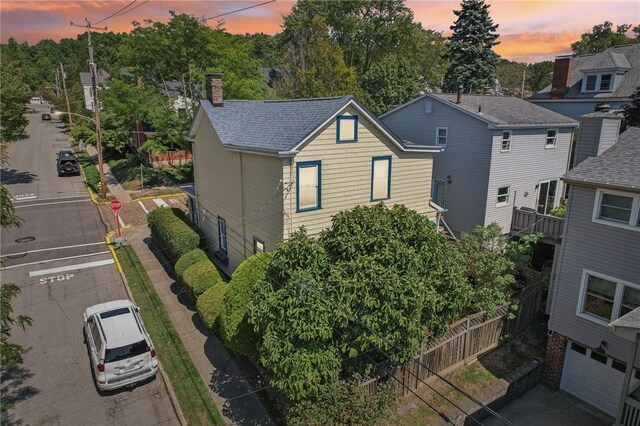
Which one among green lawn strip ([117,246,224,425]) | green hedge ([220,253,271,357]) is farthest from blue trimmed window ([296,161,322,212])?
green lawn strip ([117,246,224,425])

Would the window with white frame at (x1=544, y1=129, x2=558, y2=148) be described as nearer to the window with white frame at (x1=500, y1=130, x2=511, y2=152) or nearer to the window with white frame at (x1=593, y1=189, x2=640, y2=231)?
the window with white frame at (x1=500, y1=130, x2=511, y2=152)

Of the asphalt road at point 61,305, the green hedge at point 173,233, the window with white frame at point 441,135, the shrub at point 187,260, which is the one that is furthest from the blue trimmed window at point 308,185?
the window with white frame at point 441,135

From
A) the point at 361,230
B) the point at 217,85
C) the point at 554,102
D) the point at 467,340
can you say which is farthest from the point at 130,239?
the point at 554,102

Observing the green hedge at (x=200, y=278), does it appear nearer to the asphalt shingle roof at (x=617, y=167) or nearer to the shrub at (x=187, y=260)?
the shrub at (x=187, y=260)

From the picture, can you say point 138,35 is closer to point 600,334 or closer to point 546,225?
point 546,225

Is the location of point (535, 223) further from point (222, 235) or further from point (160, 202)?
point (160, 202)

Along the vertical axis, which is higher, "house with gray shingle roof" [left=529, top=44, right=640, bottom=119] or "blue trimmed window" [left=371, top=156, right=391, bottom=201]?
"house with gray shingle roof" [left=529, top=44, right=640, bottom=119]

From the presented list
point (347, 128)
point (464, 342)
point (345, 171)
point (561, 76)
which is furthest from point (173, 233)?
point (561, 76)
